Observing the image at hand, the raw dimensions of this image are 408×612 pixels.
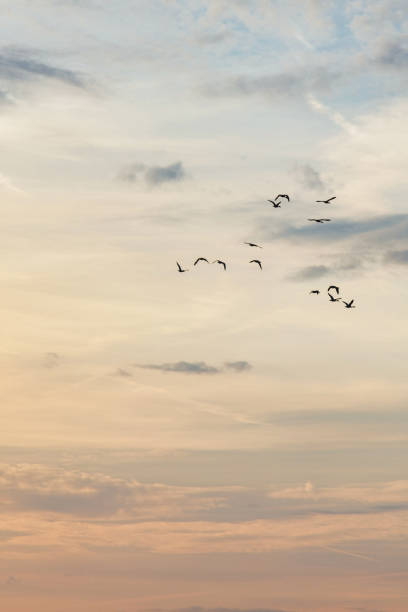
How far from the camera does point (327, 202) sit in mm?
189500

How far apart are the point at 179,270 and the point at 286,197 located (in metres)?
35.7

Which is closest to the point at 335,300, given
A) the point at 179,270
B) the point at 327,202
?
the point at 327,202

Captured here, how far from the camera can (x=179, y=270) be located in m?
200

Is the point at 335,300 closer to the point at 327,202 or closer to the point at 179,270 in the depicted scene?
the point at 327,202

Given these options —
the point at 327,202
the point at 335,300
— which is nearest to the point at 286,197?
the point at 327,202

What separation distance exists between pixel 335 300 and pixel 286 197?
31.4 meters

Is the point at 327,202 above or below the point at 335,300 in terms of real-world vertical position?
above

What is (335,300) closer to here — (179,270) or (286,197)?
(286,197)

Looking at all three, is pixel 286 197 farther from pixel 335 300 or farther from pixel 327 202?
pixel 335 300

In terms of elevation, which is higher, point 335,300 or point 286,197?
point 286,197

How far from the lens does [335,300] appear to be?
197 meters

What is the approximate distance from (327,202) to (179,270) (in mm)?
44534

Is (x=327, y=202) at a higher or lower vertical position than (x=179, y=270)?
higher
